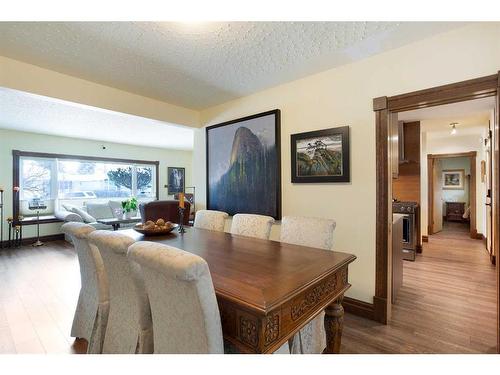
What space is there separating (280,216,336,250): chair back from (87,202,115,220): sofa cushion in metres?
5.59

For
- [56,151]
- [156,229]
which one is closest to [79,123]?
[56,151]

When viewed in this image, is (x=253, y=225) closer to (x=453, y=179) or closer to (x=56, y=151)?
(x=56, y=151)

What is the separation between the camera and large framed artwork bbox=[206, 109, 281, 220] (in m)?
3.07

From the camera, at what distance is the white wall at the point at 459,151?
495 centimetres

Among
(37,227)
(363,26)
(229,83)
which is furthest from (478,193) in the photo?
(37,227)

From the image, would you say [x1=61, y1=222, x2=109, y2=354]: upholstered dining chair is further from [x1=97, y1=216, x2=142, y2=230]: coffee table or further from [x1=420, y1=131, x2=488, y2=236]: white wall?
[x1=420, y1=131, x2=488, y2=236]: white wall

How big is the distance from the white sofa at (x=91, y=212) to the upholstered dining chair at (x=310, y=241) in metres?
4.79

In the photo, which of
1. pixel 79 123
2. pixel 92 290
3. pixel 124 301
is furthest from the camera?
pixel 79 123

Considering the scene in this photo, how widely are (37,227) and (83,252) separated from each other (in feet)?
16.5

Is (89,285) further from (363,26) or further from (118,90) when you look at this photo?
(363,26)

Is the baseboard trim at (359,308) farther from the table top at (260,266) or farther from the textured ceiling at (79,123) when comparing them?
the textured ceiling at (79,123)

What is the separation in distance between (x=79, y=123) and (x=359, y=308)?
5.42m

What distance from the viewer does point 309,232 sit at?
1.99 meters

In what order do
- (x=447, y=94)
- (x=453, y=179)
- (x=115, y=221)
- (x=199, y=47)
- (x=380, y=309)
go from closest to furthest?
(x=447, y=94)
(x=199, y=47)
(x=380, y=309)
(x=115, y=221)
(x=453, y=179)
